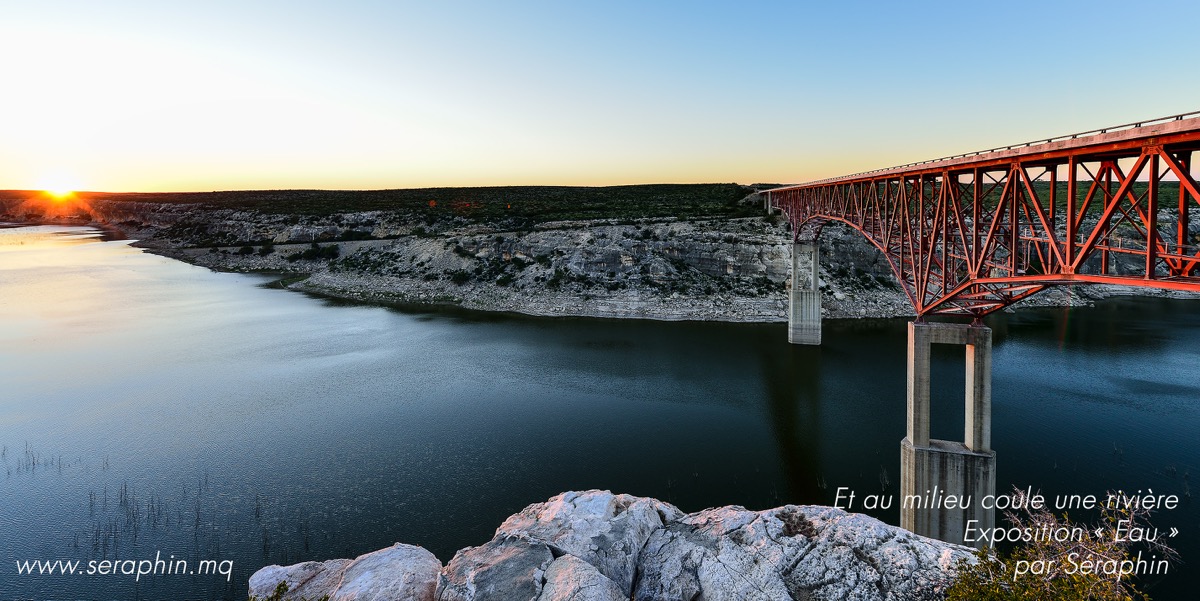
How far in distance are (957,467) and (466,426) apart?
22.8 meters

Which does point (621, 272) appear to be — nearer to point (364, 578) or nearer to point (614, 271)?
point (614, 271)

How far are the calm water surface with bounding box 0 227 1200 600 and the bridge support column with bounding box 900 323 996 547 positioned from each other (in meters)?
2.82

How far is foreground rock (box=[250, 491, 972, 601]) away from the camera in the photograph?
454 inches

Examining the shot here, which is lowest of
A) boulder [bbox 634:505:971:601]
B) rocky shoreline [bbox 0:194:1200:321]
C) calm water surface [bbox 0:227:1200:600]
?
calm water surface [bbox 0:227:1200:600]

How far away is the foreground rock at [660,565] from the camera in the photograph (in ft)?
37.9

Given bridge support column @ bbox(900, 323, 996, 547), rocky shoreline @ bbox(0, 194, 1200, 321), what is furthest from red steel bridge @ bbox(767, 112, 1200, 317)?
rocky shoreline @ bbox(0, 194, 1200, 321)

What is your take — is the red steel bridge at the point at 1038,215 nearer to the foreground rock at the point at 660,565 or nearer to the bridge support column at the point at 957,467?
the bridge support column at the point at 957,467

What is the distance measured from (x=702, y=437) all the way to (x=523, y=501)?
10626mm

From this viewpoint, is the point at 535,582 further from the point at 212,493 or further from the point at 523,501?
the point at 212,493

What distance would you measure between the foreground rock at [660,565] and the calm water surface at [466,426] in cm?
646

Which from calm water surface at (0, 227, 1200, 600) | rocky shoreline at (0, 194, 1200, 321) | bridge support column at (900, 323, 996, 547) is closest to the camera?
bridge support column at (900, 323, 996, 547)

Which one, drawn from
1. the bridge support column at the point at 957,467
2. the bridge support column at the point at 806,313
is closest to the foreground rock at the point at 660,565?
the bridge support column at the point at 957,467

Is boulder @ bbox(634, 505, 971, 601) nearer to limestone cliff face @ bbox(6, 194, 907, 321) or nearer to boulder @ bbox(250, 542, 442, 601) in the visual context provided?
boulder @ bbox(250, 542, 442, 601)

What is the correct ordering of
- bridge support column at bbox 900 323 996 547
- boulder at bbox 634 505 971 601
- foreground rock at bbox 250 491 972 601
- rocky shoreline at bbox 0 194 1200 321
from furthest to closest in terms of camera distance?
rocky shoreline at bbox 0 194 1200 321, bridge support column at bbox 900 323 996 547, boulder at bbox 634 505 971 601, foreground rock at bbox 250 491 972 601
